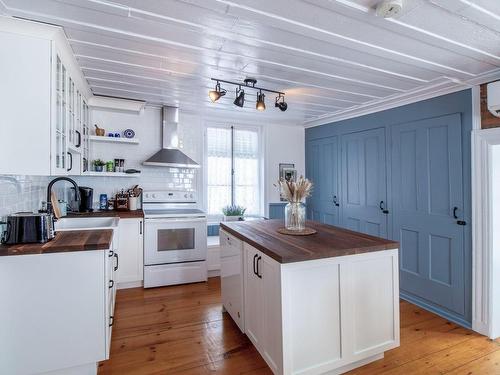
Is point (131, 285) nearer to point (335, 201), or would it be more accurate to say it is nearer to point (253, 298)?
point (253, 298)

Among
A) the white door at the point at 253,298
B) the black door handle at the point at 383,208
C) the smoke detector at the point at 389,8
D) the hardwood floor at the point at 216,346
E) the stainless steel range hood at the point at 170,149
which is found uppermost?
the smoke detector at the point at 389,8

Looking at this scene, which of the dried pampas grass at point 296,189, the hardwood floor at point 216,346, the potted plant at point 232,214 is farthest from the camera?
the potted plant at point 232,214

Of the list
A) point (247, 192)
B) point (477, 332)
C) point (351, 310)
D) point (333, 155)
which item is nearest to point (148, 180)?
point (247, 192)

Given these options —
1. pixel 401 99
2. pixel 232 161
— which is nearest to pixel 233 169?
pixel 232 161

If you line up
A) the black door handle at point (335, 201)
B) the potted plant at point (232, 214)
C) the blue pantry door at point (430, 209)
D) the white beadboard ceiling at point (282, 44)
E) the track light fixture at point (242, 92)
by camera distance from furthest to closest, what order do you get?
the black door handle at point (335, 201) < the potted plant at point (232, 214) < the blue pantry door at point (430, 209) < the track light fixture at point (242, 92) < the white beadboard ceiling at point (282, 44)

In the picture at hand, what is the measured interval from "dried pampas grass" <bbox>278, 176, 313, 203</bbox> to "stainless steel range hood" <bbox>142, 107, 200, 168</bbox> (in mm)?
2043

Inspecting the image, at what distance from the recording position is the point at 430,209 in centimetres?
300

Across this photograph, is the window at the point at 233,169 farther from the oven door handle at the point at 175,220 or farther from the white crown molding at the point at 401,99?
the white crown molding at the point at 401,99

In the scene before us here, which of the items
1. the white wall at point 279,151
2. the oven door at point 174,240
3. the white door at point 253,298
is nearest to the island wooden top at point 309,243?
the white door at point 253,298

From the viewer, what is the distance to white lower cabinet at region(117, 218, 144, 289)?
3.41 m

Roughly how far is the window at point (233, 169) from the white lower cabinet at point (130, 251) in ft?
4.16

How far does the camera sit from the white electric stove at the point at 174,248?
11.5ft

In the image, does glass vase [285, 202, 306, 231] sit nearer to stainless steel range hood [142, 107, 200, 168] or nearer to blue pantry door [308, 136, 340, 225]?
stainless steel range hood [142, 107, 200, 168]

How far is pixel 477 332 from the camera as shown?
2.55 meters
